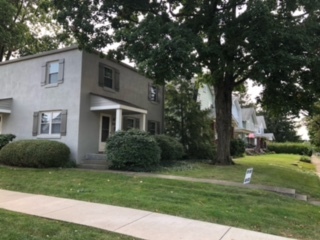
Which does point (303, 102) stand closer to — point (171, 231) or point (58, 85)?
point (58, 85)

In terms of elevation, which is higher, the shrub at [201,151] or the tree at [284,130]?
the tree at [284,130]

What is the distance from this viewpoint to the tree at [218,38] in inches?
500

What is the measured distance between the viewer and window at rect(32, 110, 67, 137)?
53.4ft

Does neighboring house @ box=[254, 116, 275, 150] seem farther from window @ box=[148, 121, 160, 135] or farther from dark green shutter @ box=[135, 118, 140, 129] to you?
dark green shutter @ box=[135, 118, 140, 129]

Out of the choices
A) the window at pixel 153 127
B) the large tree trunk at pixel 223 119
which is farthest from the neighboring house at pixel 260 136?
the large tree trunk at pixel 223 119

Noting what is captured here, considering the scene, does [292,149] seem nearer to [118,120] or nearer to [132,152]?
[118,120]

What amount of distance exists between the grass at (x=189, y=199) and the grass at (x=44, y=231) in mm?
1972

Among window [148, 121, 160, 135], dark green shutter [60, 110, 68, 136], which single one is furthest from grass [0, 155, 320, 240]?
window [148, 121, 160, 135]

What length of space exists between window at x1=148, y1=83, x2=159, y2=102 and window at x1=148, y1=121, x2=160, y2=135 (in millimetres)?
1577

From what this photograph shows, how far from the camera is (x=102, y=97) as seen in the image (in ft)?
53.7

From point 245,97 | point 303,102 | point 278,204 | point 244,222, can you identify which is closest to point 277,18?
point 303,102

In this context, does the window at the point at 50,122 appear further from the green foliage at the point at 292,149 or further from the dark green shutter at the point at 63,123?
the green foliage at the point at 292,149

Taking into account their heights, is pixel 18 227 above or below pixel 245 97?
below

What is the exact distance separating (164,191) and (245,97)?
237 ft
